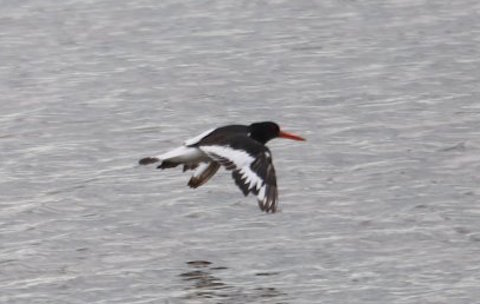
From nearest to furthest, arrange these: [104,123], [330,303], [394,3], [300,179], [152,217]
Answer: [330,303] < [152,217] < [300,179] < [104,123] < [394,3]

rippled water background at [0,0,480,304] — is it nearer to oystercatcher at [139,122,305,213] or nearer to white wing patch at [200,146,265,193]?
oystercatcher at [139,122,305,213]

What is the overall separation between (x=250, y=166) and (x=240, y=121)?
5.86 m

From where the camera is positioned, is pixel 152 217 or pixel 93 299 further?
pixel 152 217

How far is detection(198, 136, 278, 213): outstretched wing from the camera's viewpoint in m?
14.2

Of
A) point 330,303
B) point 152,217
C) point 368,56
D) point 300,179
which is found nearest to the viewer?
point 330,303

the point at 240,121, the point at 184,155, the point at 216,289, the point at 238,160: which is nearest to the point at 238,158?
the point at 238,160

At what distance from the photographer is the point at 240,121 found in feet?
67.1

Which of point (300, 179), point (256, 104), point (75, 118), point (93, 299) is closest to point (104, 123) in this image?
point (75, 118)

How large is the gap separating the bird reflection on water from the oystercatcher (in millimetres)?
757

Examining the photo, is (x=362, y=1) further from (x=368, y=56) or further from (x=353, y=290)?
(x=353, y=290)

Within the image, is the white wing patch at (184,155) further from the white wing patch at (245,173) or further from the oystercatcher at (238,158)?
the white wing patch at (245,173)

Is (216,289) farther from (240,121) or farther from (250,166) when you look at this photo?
(240,121)

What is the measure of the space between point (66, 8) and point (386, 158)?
38.5 ft

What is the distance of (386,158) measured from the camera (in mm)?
18266
